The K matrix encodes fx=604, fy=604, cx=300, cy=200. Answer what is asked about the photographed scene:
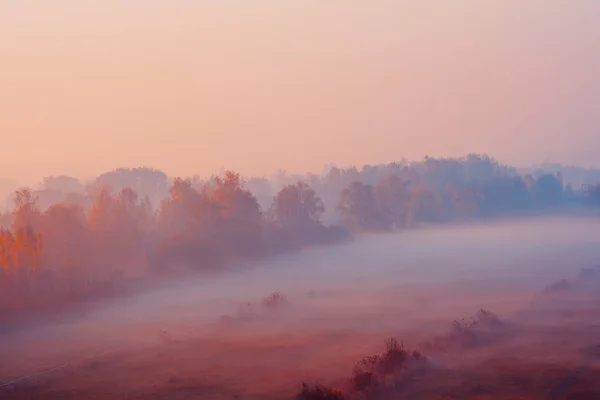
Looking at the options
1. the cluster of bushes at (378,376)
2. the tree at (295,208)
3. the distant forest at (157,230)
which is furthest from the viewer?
the tree at (295,208)

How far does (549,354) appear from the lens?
3341 centimetres

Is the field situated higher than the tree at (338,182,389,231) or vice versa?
the tree at (338,182,389,231)

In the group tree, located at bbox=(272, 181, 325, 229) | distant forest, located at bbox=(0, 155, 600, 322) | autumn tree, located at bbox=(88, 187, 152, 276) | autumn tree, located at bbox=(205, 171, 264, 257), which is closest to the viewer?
distant forest, located at bbox=(0, 155, 600, 322)

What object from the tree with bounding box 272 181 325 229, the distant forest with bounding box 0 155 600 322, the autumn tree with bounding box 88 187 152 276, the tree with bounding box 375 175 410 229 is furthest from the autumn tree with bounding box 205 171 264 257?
the tree with bounding box 375 175 410 229

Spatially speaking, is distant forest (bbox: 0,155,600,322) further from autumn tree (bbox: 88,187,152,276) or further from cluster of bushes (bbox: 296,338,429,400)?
cluster of bushes (bbox: 296,338,429,400)

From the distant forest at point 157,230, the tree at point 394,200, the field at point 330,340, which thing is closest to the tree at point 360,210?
the distant forest at point 157,230

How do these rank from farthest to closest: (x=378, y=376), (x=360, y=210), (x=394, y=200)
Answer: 1. (x=394, y=200)
2. (x=360, y=210)
3. (x=378, y=376)

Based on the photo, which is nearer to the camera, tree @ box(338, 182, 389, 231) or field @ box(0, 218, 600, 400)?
field @ box(0, 218, 600, 400)

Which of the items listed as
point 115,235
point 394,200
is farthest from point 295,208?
point 394,200

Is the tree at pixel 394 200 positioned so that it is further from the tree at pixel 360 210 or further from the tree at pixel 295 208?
the tree at pixel 295 208

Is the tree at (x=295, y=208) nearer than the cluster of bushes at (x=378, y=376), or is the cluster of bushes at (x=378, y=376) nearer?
the cluster of bushes at (x=378, y=376)

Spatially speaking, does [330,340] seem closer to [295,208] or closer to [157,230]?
[157,230]

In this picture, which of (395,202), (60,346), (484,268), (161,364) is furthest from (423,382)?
(395,202)

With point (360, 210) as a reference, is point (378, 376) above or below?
below
